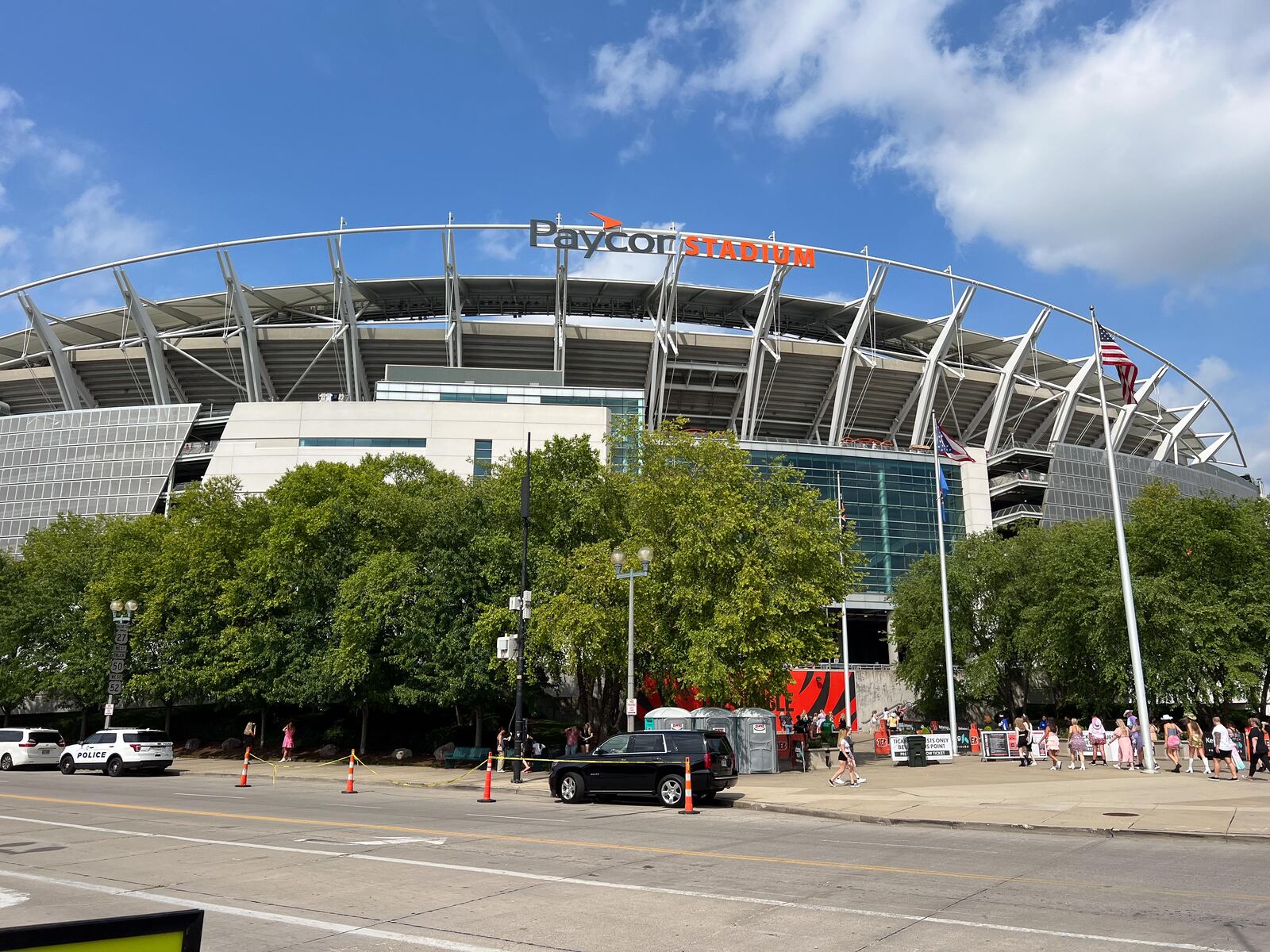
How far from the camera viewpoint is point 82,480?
235 ft

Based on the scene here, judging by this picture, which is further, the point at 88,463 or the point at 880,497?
the point at 88,463

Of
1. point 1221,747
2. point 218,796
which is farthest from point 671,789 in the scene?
point 1221,747

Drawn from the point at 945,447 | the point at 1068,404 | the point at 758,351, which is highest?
the point at 758,351

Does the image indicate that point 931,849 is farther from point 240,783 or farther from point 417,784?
point 240,783

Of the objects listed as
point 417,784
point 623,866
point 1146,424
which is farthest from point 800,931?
point 1146,424

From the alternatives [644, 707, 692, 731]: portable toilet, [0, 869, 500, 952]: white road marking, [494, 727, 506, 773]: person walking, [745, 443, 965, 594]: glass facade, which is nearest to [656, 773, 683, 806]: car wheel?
[644, 707, 692, 731]: portable toilet

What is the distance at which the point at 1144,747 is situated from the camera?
25.0 metres

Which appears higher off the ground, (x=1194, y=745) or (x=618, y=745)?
(x=618, y=745)

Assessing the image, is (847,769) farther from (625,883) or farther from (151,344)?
(151,344)

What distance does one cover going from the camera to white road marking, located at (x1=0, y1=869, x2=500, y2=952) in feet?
24.1

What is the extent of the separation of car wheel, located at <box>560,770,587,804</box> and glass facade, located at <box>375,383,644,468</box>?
1908 inches

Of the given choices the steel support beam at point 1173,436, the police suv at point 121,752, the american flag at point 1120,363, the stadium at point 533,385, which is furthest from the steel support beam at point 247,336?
the steel support beam at point 1173,436

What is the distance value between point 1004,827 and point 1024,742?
16.9 meters

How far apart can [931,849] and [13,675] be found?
4787cm
